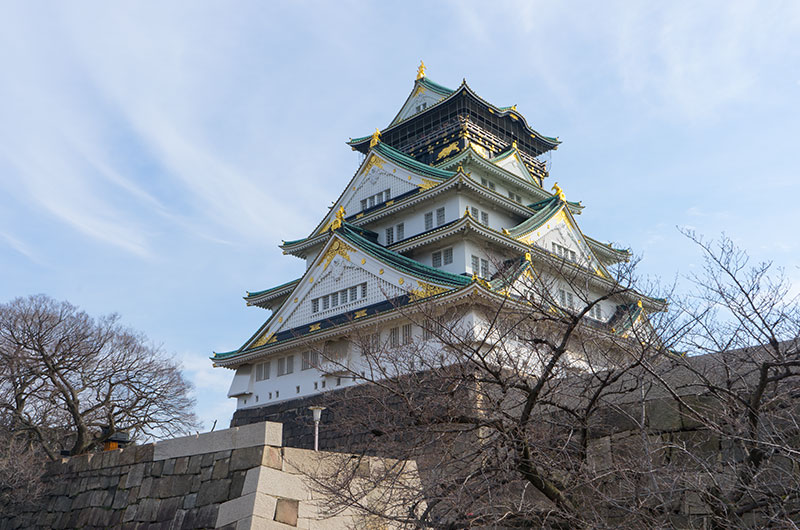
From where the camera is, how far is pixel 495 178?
30312mm

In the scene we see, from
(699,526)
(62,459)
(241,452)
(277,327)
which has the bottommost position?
(699,526)

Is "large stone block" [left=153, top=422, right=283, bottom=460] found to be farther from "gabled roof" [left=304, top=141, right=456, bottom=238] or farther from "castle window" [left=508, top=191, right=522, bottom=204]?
"castle window" [left=508, top=191, right=522, bottom=204]

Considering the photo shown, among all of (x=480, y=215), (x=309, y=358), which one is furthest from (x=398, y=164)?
(x=309, y=358)

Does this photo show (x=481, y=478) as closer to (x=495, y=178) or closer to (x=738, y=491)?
(x=738, y=491)

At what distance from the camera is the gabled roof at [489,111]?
3216 cm

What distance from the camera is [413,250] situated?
26469mm

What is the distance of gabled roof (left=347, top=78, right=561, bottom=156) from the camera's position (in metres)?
32.2

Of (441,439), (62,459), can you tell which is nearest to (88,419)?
(62,459)

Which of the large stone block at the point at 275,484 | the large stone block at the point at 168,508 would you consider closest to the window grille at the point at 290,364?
the large stone block at the point at 168,508

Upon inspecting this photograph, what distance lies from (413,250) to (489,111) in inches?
421

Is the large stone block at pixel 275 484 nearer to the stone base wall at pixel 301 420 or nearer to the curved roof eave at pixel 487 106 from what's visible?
the stone base wall at pixel 301 420

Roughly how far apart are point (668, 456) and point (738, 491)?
5.34 ft

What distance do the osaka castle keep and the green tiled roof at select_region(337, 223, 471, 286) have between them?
0.05 m

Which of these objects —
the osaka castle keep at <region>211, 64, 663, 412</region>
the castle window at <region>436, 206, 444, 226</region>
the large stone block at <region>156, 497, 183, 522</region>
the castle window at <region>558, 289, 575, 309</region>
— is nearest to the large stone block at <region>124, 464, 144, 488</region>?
the large stone block at <region>156, 497, 183, 522</region>
